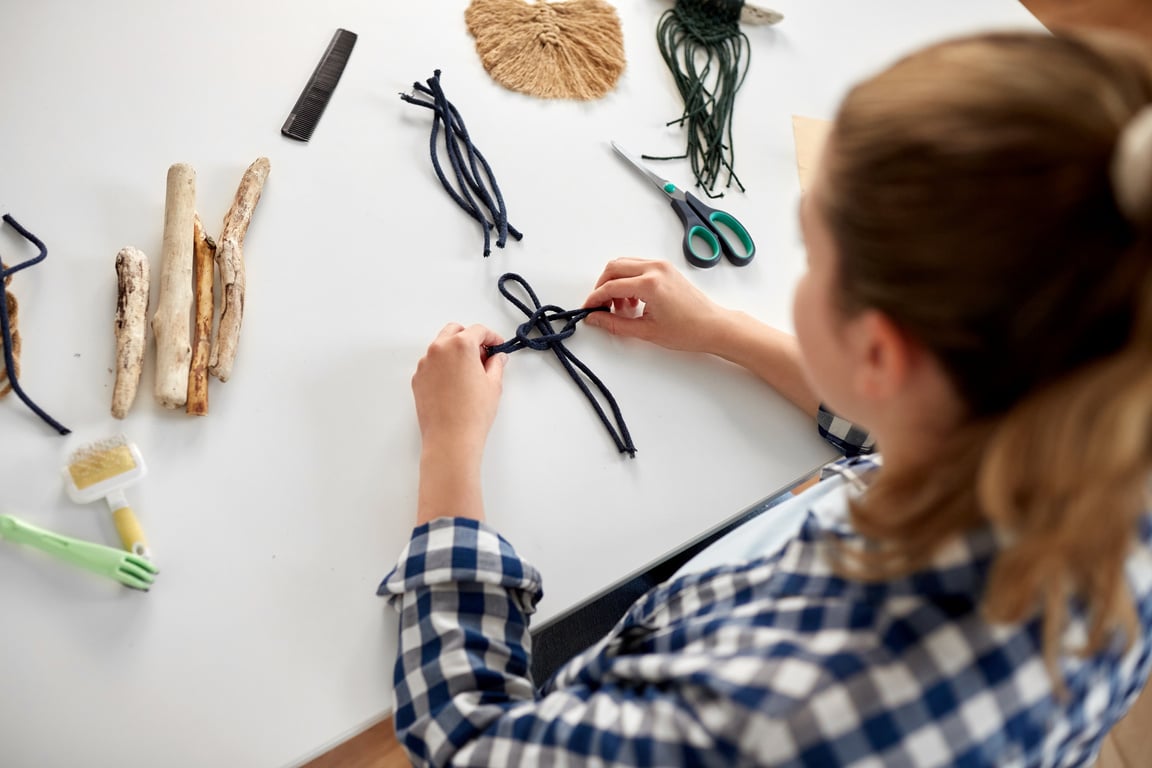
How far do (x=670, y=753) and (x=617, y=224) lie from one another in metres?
0.59

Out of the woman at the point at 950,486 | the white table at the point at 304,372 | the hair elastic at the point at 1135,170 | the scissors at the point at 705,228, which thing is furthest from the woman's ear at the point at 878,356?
the scissors at the point at 705,228

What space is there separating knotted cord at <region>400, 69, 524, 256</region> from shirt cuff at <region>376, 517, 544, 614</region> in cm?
33

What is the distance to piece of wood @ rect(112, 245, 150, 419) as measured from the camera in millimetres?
636

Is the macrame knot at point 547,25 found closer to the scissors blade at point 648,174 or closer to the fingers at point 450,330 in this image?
the scissors blade at point 648,174

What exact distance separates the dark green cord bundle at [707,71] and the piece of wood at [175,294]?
521mm

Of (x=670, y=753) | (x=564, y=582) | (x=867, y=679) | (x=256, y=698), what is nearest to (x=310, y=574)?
(x=256, y=698)

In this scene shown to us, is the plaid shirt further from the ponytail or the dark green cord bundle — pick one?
the dark green cord bundle

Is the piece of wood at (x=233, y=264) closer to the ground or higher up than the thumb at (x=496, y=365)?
higher up

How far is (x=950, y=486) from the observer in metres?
0.40

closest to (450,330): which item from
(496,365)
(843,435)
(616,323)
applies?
(496,365)

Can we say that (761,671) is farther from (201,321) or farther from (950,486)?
(201,321)

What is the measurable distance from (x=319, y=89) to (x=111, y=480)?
493 millimetres

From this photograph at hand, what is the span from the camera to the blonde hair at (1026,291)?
340 mm

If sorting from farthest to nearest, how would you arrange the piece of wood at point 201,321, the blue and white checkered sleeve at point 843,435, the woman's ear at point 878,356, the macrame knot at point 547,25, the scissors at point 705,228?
the macrame knot at point 547,25 → the scissors at point 705,228 → the blue and white checkered sleeve at point 843,435 → the piece of wood at point 201,321 → the woman's ear at point 878,356
